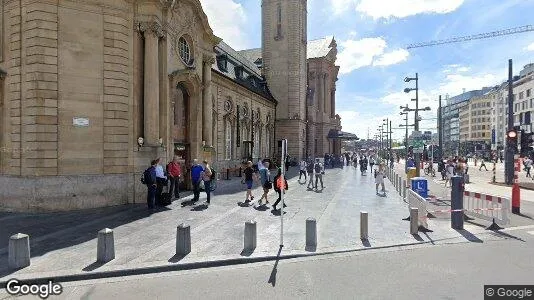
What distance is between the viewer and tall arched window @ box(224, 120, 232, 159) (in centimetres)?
3044

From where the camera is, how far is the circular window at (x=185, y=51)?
59.1ft

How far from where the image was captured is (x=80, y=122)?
522 inches

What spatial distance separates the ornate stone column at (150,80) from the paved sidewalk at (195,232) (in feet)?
11.1

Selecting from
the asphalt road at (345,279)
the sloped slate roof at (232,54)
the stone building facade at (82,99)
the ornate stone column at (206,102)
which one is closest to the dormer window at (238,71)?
the sloped slate roof at (232,54)

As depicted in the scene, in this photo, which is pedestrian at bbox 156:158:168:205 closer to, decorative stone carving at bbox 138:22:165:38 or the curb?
decorative stone carving at bbox 138:22:165:38

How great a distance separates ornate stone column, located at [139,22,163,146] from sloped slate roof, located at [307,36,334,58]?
45538mm

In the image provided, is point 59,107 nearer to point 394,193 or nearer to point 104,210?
point 104,210

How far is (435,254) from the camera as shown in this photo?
26.2 ft

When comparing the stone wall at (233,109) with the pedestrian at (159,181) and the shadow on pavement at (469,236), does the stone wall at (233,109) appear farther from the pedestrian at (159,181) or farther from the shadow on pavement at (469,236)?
the shadow on pavement at (469,236)

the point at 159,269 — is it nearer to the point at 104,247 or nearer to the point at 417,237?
the point at 104,247

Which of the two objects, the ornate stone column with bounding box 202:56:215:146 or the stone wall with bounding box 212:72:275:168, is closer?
the ornate stone column with bounding box 202:56:215:146

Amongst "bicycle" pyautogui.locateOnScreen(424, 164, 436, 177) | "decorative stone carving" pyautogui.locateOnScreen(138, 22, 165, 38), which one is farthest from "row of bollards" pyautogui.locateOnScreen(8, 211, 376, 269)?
"bicycle" pyautogui.locateOnScreen(424, 164, 436, 177)

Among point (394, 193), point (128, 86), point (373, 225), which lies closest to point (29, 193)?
point (128, 86)

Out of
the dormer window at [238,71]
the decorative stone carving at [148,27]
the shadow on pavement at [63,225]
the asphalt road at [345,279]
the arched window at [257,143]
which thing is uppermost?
the dormer window at [238,71]
